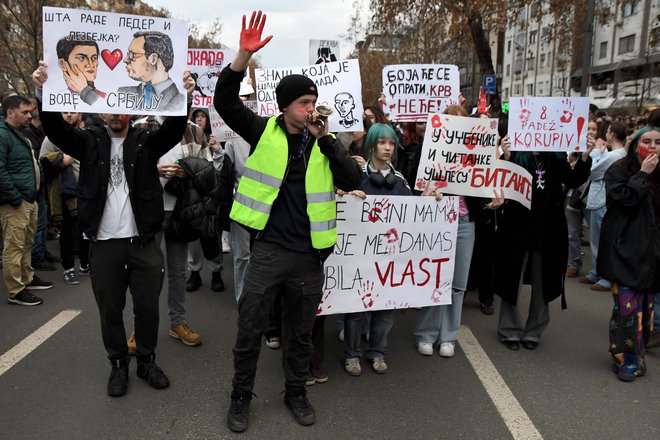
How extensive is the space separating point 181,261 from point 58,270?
311 cm

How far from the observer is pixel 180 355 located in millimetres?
4211

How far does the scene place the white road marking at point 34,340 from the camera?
13.3 ft

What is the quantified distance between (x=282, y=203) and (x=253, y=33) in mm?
938

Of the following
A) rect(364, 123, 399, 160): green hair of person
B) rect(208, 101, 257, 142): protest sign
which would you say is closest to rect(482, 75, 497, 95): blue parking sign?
rect(208, 101, 257, 142): protest sign

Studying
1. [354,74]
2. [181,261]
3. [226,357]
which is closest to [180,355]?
[226,357]

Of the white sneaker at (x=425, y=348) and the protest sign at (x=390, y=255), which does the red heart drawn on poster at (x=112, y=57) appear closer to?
the protest sign at (x=390, y=255)

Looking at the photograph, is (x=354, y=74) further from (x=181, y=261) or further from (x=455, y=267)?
(x=181, y=261)

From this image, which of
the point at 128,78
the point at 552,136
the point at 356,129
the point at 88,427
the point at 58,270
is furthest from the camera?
the point at 58,270

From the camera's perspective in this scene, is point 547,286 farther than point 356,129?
No

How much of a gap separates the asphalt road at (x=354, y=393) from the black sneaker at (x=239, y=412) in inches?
2.2

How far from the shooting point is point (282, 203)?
316 cm

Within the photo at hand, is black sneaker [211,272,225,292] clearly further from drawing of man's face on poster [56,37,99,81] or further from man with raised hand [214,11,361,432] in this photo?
drawing of man's face on poster [56,37,99,81]

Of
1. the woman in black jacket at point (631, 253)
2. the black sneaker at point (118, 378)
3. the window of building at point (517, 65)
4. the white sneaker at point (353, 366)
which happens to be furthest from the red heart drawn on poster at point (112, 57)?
the window of building at point (517, 65)

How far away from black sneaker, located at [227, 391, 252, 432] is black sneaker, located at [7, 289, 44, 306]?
3158mm
